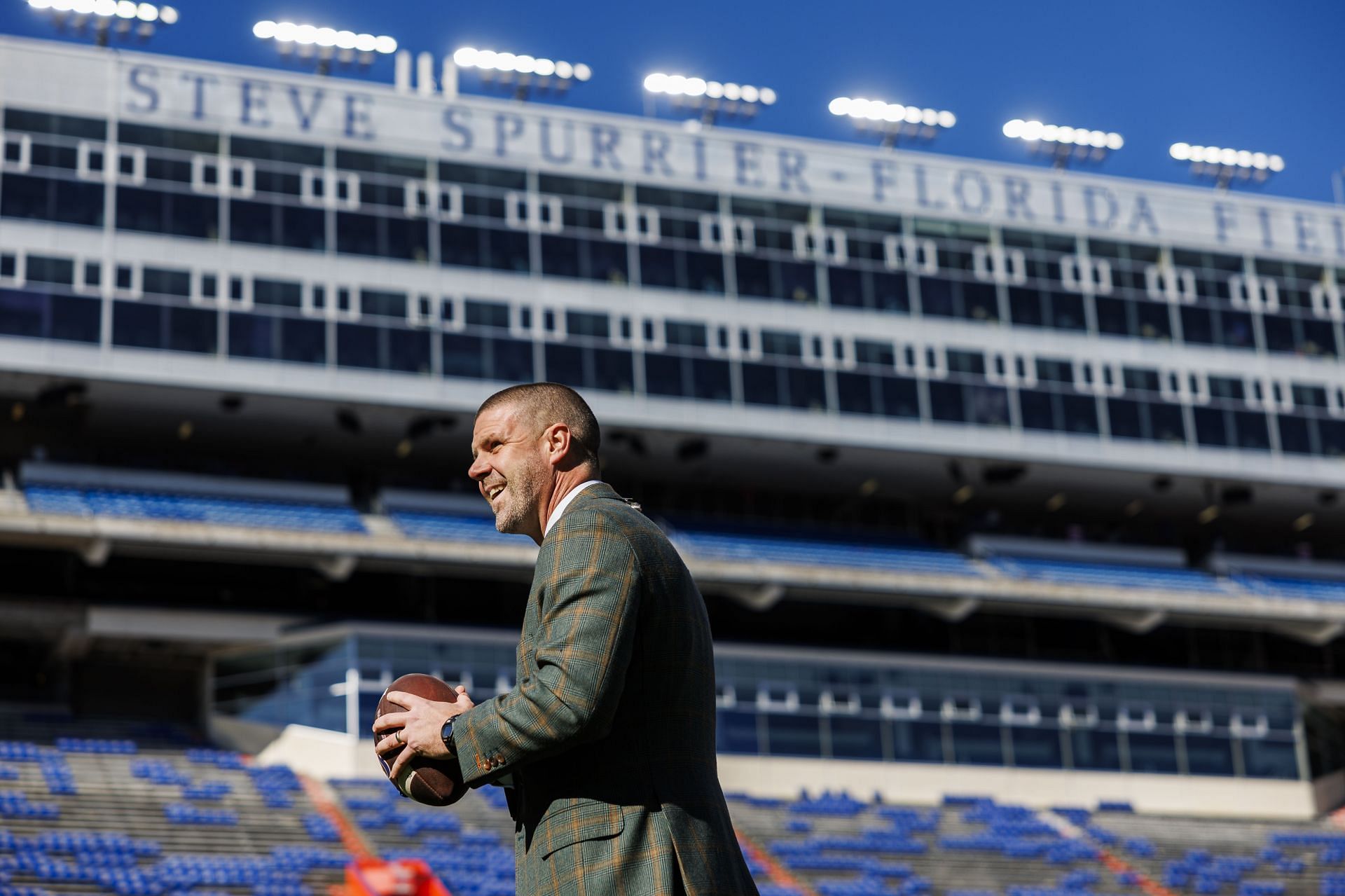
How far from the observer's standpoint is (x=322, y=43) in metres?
46.2

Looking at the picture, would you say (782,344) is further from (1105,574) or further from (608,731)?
(608,731)

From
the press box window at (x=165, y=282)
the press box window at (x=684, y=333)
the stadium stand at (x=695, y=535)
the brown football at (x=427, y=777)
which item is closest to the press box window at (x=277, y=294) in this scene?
the press box window at (x=165, y=282)

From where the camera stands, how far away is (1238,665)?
49.0 meters

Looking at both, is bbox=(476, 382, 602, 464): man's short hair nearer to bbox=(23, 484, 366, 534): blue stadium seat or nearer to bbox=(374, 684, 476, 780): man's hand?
bbox=(374, 684, 476, 780): man's hand

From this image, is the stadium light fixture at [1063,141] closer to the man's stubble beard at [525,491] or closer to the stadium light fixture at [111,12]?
the stadium light fixture at [111,12]

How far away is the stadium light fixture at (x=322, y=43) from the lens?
150 feet

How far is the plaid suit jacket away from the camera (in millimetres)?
4207

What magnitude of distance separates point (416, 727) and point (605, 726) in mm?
490

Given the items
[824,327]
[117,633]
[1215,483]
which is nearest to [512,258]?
[824,327]

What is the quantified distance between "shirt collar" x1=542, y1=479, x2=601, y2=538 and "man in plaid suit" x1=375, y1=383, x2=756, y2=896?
0.08 ft

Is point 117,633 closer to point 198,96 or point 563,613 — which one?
point 198,96

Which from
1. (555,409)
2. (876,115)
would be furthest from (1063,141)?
(555,409)

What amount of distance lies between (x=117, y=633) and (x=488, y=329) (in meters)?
10.3

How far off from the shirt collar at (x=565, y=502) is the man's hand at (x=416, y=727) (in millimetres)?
478
